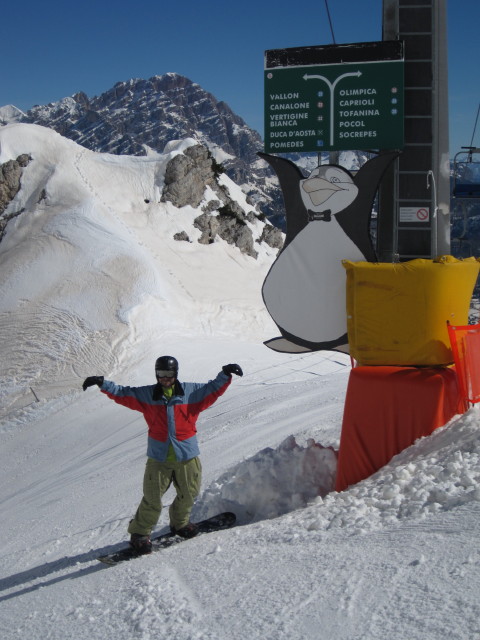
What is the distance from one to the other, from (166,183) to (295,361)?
1720 centimetres

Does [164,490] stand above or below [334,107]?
below

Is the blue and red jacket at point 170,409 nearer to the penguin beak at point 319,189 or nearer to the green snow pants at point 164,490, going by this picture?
the green snow pants at point 164,490

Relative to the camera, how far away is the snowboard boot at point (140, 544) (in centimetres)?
538

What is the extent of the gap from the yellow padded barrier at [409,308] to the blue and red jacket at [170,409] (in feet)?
4.29

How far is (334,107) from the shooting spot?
21.8ft

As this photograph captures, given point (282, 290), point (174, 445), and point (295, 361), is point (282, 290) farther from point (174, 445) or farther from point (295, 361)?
point (295, 361)

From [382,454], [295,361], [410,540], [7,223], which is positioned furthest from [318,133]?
[7,223]

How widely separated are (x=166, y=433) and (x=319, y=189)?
2855 millimetres

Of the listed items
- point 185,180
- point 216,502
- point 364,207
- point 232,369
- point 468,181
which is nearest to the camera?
point 232,369

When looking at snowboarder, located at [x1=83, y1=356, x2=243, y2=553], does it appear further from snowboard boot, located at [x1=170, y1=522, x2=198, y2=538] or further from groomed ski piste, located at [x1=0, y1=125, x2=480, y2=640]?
groomed ski piste, located at [x1=0, y1=125, x2=480, y2=640]

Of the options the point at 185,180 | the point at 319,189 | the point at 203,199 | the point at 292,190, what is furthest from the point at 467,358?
the point at 185,180

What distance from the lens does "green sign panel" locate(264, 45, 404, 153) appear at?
6.56 m

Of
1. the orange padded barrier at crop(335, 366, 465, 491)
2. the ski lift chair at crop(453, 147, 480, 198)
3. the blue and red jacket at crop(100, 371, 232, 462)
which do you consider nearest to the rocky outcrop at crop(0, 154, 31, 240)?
the ski lift chair at crop(453, 147, 480, 198)

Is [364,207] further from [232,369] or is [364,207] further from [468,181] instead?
[468,181]
